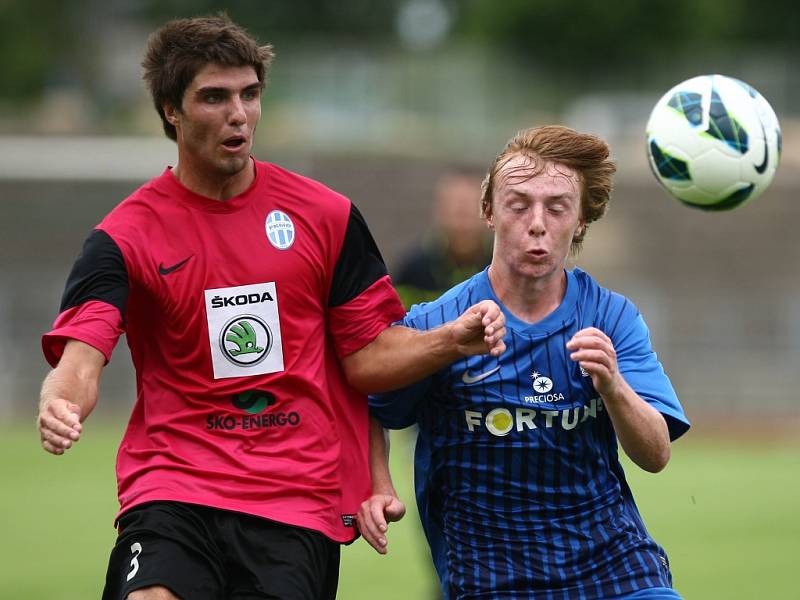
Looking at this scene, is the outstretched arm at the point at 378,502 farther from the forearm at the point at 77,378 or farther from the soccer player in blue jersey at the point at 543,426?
the forearm at the point at 77,378

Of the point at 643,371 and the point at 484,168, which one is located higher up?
the point at 484,168

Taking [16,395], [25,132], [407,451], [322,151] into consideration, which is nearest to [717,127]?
[407,451]

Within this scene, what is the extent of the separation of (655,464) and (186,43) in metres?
2.03

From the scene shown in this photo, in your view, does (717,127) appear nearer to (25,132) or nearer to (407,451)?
(407,451)

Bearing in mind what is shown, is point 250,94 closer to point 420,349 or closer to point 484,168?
point 420,349

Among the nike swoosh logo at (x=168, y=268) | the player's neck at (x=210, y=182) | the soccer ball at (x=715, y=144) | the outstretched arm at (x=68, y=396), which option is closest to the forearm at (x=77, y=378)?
the outstretched arm at (x=68, y=396)

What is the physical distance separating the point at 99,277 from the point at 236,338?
48 centimetres

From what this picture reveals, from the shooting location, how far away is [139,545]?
434 cm

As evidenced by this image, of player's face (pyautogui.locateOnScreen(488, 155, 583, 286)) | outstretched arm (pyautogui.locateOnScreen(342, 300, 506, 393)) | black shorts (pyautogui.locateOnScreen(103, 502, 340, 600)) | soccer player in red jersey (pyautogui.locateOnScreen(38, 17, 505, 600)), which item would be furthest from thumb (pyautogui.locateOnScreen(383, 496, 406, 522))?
player's face (pyautogui.locateOnScreen(488, 155, 583, 286))

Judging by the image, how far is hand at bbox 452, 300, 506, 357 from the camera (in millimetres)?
4223

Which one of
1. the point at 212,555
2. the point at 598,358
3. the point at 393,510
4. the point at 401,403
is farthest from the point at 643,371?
the point at 212,555

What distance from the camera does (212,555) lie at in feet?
14.4

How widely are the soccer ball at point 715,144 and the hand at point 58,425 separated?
256 cm

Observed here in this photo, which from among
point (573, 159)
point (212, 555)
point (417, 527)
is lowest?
point (417, 527)
